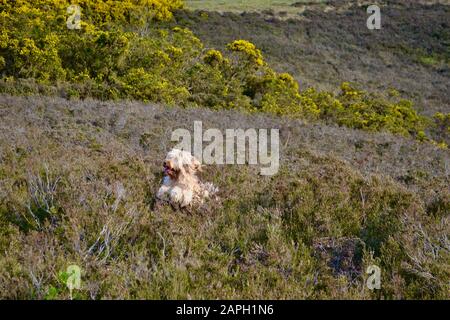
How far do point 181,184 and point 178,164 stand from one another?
8.7 inches

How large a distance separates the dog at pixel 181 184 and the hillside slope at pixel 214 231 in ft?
0.50

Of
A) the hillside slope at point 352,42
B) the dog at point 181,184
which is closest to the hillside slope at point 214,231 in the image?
→ the dog at point 181,184

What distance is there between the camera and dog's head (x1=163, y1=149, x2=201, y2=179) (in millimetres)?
4812

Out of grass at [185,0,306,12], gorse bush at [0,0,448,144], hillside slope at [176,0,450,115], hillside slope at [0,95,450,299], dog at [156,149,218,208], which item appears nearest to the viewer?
hillside slope at [0,95,450,299]

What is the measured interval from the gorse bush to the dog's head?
8666 millimetres

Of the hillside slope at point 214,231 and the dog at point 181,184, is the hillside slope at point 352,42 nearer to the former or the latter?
the hillside slope at point 214,231

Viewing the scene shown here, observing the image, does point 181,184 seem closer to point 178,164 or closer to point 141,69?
point 178,164

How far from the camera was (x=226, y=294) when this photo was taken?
327 cm

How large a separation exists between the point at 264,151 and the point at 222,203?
10.2ft

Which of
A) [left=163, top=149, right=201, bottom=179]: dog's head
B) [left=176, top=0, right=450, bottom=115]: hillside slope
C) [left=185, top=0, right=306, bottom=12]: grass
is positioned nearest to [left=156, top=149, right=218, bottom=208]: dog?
[left=163, top=149, right=201, bottom=179]: dog's head

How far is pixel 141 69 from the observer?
14523mm

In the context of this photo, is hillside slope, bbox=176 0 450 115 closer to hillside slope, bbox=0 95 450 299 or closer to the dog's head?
hillside slope, bbox=0 95 450 299

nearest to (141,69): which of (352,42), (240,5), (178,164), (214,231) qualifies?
(178,164)
